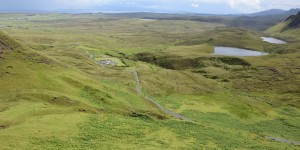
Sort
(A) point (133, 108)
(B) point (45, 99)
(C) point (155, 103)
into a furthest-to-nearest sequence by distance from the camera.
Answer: (C) point (155, 103)
(A) point (133, 108)
(B) point (45, 99)

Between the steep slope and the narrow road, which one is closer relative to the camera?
the steep slope

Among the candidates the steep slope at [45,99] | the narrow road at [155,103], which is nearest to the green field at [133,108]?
the steep slope at [45,99]

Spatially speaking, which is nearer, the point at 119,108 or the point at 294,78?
the point at 119,108

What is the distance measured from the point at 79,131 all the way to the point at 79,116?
8606 millimetres

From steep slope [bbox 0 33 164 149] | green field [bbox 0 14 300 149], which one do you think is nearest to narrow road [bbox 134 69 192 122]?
green field [bbox 0 14 300 149]

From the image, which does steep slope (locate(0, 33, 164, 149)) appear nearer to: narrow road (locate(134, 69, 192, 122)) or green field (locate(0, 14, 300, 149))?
green field (locate(0, 14, 300, 149))

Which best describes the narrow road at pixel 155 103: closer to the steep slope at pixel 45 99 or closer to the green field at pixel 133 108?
the green field at pixel 133 108

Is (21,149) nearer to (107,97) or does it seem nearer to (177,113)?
(107,97)

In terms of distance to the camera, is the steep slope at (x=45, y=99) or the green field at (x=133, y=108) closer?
the steep slope at (x=45, y=99)

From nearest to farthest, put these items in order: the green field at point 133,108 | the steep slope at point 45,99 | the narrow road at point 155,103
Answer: the steep slope at point 45,99 → the green field at point 133,108 → the narrow road at point 155,103

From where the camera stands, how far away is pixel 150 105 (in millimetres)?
93125

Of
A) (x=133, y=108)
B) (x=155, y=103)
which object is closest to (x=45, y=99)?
(x=133, y=108)

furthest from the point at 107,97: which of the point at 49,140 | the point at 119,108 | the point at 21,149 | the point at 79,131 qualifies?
the point at 21,149

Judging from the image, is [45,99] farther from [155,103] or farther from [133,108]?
[155,103]
